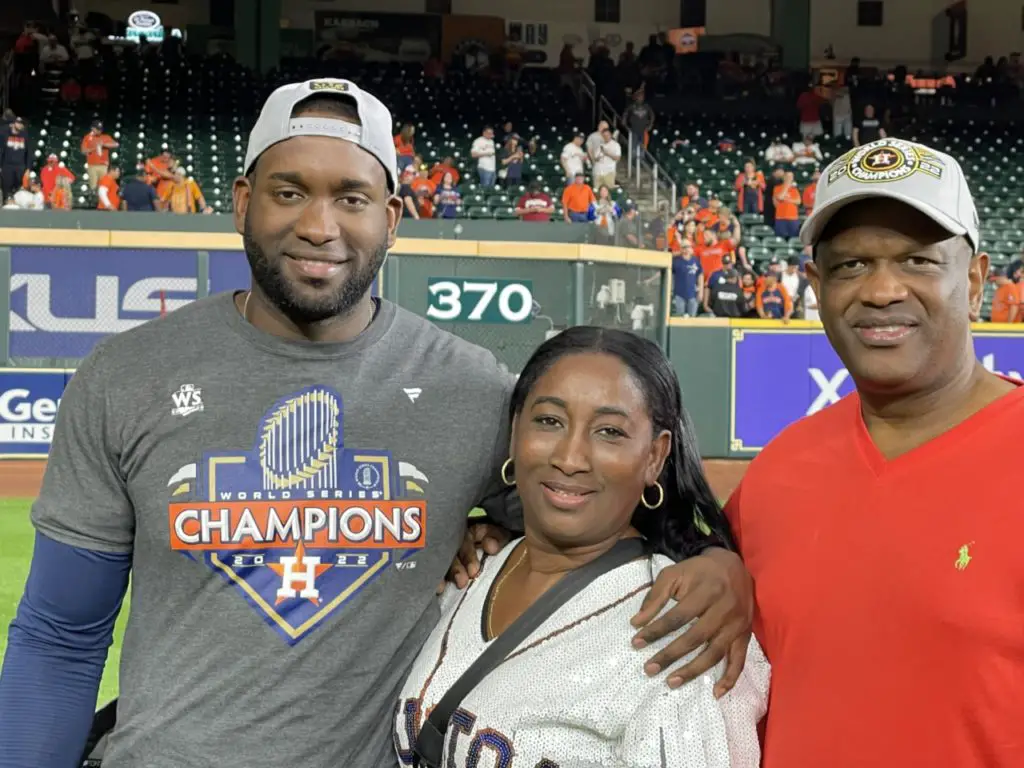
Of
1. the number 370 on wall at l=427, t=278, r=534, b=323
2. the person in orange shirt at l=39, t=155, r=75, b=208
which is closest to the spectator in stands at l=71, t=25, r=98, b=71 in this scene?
the person in orange shirt at l=39, t=155, r=75, b=208

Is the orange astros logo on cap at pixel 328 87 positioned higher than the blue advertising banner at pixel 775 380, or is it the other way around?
the orange astros logo on cap at pixel 328 87

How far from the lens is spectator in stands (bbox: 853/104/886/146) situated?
24.3 meters

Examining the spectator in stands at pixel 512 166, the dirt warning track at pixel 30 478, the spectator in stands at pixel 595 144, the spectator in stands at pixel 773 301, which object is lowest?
the dirt warning track at pixel 30 478

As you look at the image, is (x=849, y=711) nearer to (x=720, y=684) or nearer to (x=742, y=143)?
(x=720, y=684)

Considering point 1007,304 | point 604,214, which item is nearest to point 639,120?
point 604,214

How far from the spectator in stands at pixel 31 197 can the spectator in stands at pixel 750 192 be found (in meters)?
11.2

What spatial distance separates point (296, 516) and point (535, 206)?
50.5ft

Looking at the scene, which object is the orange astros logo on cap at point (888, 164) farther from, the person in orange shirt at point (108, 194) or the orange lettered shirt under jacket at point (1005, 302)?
the person in orange shirt at point (108, 194)

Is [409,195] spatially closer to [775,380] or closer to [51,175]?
[51,175]

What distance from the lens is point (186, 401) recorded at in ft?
7.38

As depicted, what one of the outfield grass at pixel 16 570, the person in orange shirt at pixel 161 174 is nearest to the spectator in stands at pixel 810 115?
the person in orange shirt at pixel 161 174

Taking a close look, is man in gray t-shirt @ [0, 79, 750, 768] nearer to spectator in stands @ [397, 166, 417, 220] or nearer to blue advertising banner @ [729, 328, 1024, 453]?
blue advertising banner @ [729, 328, 1024, 453]

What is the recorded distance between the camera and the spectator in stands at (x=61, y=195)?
1466cm

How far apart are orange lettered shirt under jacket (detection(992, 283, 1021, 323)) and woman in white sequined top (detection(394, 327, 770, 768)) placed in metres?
13.6
